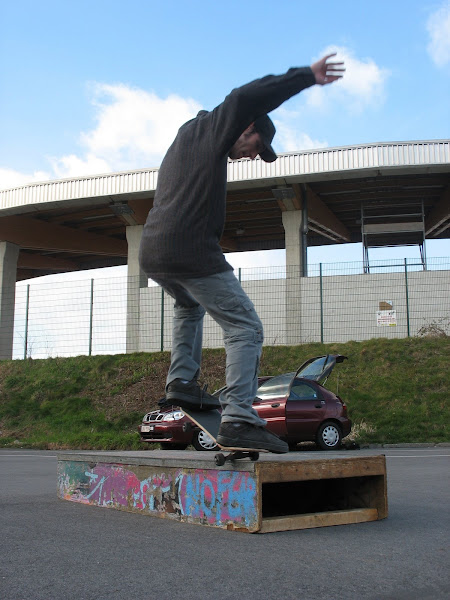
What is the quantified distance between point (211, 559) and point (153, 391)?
47.6ft

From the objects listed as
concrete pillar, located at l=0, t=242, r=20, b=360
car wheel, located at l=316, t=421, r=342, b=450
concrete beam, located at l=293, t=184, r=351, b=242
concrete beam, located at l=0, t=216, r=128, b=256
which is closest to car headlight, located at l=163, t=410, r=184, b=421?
car wheel, located at l=316, t=421, r=342, b=450

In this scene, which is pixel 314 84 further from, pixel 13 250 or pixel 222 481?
pixel 13 250

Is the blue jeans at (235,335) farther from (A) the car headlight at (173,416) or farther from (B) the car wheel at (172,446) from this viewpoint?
(B) the car wheel at (172,446)

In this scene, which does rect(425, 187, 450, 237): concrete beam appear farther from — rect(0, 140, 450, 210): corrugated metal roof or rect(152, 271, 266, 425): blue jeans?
rect(152, 271, 266, 425): blue jeans

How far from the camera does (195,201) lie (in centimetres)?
362

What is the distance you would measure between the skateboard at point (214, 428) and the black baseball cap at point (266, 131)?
1.65 meters

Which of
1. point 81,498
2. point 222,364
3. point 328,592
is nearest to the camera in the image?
point 328,592

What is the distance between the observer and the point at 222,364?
18.2 meters

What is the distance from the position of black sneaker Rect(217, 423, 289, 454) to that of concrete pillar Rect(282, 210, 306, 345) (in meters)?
16.3

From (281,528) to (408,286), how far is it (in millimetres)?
17252

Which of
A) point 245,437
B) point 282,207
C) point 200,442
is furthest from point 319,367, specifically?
point 282,207

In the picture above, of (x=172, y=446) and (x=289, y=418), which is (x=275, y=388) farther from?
(x=172, y=446)

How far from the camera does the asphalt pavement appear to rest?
220cm

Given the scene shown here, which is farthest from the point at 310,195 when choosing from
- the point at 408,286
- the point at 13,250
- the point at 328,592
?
the point at 328,592
